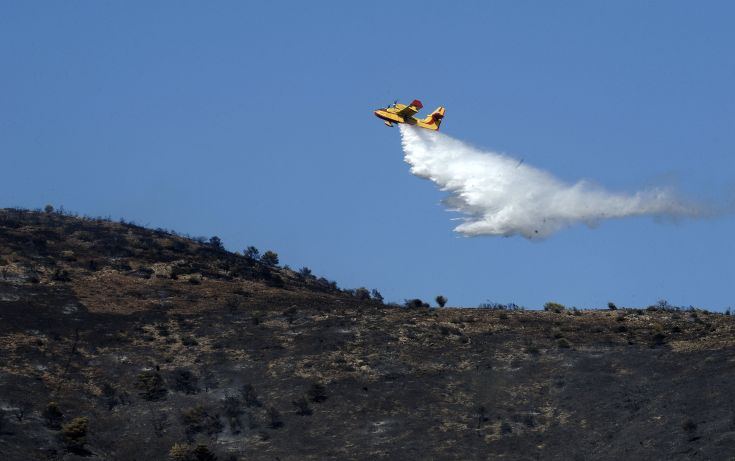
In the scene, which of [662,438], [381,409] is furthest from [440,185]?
[662,438]

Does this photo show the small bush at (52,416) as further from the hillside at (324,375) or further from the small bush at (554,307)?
the small bush at (554,307)

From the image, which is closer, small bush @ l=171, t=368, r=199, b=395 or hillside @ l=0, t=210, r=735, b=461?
hillside @ l=0, t=210, r=735, b=461

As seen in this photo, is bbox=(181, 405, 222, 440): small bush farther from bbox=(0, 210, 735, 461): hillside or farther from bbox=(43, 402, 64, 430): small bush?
bbox=(43, 402, 64, 430): small bush

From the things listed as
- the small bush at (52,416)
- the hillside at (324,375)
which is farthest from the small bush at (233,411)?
the small bush at (52,416)

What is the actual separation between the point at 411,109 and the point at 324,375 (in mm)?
30870

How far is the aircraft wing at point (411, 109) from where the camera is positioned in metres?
104

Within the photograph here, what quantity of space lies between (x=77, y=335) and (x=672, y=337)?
3772 centimetres

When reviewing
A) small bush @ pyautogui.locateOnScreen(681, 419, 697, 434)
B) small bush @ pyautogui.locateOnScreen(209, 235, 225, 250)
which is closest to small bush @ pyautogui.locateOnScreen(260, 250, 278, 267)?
small bush @ pyautogui.locateOnScreen(209, 235, 225, 250)

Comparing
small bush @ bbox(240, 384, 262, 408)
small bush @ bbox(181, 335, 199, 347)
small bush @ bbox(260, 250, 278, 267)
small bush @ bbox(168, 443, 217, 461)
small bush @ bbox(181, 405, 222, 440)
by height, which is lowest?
small bush @ bbox(168, 443, 217, 461)

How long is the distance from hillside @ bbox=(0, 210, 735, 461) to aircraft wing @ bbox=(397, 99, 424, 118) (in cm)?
1593

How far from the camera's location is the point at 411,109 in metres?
105

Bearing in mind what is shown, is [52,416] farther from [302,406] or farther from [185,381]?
[302,406]

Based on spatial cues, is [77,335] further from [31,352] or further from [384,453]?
[384,453]

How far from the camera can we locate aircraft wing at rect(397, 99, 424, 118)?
104438 millimetres
